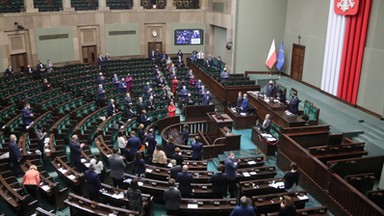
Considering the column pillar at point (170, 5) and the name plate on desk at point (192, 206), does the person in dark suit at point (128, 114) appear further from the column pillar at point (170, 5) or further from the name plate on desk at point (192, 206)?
the column pillar at point (170, 5)

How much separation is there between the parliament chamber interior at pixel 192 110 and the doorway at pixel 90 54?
9cm

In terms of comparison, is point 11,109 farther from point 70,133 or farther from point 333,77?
point 333,77

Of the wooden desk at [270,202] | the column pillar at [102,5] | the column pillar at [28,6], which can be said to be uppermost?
the column pillar at [102,5]

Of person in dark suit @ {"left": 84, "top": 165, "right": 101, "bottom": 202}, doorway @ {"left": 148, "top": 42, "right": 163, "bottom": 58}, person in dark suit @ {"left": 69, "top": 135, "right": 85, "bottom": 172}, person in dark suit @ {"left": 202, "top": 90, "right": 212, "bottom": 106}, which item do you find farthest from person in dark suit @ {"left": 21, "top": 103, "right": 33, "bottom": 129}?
doorway @ {"left": 148, "top": 42, "right": 163, "bottom": 58}

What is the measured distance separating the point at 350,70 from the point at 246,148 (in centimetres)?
645

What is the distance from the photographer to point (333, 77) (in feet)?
55.1

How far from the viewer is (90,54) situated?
2522cm

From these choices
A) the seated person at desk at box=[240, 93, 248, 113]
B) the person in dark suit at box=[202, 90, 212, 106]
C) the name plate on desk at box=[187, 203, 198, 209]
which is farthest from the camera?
the person in dark suit at box=[202, 90, 212, 106]

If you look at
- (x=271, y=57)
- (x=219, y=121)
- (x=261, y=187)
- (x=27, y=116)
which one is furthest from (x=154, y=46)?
(x=261, y=187)

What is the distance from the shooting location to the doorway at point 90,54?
2498 cm

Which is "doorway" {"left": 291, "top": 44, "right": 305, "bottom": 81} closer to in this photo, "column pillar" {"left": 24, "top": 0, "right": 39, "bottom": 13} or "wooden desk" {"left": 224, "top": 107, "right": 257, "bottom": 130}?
"wooden desk" {"left": 224, "top": 107, "right": 257, "bottom": 130}

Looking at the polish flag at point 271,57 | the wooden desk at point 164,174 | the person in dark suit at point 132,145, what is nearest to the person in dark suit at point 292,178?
the wooden desk at point 164,174

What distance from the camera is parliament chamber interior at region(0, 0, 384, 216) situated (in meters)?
8.33

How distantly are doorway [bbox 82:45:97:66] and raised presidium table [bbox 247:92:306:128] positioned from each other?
526 inches
